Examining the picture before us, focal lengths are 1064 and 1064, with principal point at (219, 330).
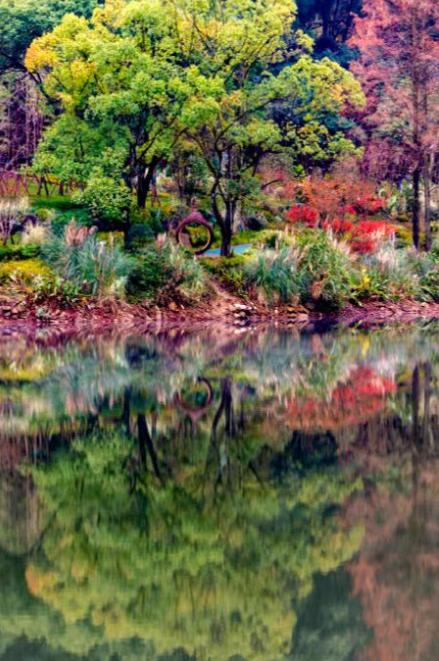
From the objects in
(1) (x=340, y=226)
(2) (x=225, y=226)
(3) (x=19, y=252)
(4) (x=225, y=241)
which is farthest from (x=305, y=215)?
(3) (x=19, y=252)

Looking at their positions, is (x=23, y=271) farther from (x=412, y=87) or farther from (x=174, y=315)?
(x=412, y=87)

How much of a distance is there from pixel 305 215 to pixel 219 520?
25.5 m

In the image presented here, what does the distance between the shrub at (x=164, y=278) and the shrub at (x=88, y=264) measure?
62 centimetres

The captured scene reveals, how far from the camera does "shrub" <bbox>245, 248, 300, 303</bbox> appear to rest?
86.0 ft

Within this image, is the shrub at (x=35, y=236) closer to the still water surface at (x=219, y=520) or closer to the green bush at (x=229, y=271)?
the green bush at (x=229, y=271)

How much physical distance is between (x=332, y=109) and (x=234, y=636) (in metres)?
25.0

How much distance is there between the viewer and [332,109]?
28969 millimetres

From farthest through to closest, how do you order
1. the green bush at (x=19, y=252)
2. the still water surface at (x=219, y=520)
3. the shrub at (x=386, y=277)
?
the shrub at (x=386, y=277) < the green bush at (x=19, y=252) < the still water surface at (x=219, y=520)

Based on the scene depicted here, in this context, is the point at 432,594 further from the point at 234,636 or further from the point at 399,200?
the point at 399,200

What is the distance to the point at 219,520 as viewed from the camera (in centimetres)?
729

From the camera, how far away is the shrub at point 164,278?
25.6 m

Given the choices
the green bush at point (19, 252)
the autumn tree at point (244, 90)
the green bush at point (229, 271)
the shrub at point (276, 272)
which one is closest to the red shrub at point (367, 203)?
the autumn tree at point (244, 90)

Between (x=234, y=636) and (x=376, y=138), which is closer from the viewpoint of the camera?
(x=234, y=636)

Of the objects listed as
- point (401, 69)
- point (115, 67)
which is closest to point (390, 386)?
point (115, 67)
